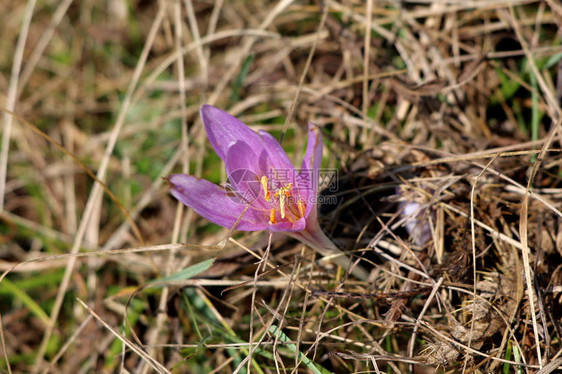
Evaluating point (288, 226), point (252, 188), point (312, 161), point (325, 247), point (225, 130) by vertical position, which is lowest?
point (325, 247)

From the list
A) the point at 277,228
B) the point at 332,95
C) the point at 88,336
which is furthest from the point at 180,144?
the point at 277,228

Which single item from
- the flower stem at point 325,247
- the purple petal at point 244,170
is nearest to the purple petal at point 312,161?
the flower stem at point 325,247

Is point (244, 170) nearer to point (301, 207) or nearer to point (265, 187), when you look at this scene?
point (265, 187)

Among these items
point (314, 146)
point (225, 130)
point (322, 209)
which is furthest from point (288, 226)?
point (322, 209)

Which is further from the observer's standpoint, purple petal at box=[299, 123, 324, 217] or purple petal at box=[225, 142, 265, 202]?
purple petal at box=[225, 142, 265, 202]

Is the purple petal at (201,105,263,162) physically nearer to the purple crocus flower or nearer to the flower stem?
the purple crocus flower

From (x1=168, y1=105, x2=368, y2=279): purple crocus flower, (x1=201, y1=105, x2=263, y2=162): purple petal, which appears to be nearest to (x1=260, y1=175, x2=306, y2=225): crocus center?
(x1=168, y1=105, x2=368, y2=279): purple crocus flower
